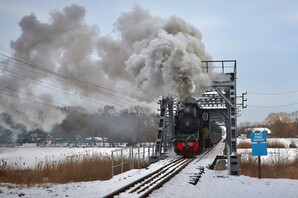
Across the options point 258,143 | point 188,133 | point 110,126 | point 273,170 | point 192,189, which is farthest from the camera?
point 110,126

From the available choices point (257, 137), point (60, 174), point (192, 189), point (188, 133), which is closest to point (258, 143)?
point (257, 137)

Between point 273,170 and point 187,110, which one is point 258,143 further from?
point 187,110

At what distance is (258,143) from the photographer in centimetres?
1205

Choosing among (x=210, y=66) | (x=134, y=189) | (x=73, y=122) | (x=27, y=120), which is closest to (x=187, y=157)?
(x=210, y=66)

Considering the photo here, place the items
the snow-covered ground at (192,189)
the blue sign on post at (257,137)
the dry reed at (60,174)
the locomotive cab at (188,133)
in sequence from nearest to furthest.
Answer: the snow-covered ground at (192,189) → the blue sign on post at (257,137) → the dry reed at (60,174) → the locomotive cab at (188,133)

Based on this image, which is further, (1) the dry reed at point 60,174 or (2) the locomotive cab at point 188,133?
(2) the locomotive cab at point 188,133

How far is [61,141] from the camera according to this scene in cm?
6844

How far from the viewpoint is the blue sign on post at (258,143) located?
11914 mm

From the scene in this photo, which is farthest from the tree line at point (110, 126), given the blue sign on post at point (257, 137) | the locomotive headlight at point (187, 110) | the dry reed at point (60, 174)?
the blue sign on post at point (257, 137)

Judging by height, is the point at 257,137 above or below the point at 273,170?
above

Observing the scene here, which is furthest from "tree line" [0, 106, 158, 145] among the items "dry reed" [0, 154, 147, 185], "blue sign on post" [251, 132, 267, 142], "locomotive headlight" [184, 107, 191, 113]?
"blue sign on post" [251, 132, 267, 142]

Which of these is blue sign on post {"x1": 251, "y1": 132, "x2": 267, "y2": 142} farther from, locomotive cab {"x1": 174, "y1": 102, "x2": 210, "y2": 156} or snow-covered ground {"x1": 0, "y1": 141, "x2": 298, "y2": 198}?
locomotive cab {"x1": 174, "y1": 102, "x2": 210, "y2": 156}

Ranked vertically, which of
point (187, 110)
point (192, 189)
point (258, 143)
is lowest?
point (192, 189)

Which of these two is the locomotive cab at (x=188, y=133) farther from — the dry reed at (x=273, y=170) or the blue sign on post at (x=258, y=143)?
the blue sign on post at (x=258, y=143)
